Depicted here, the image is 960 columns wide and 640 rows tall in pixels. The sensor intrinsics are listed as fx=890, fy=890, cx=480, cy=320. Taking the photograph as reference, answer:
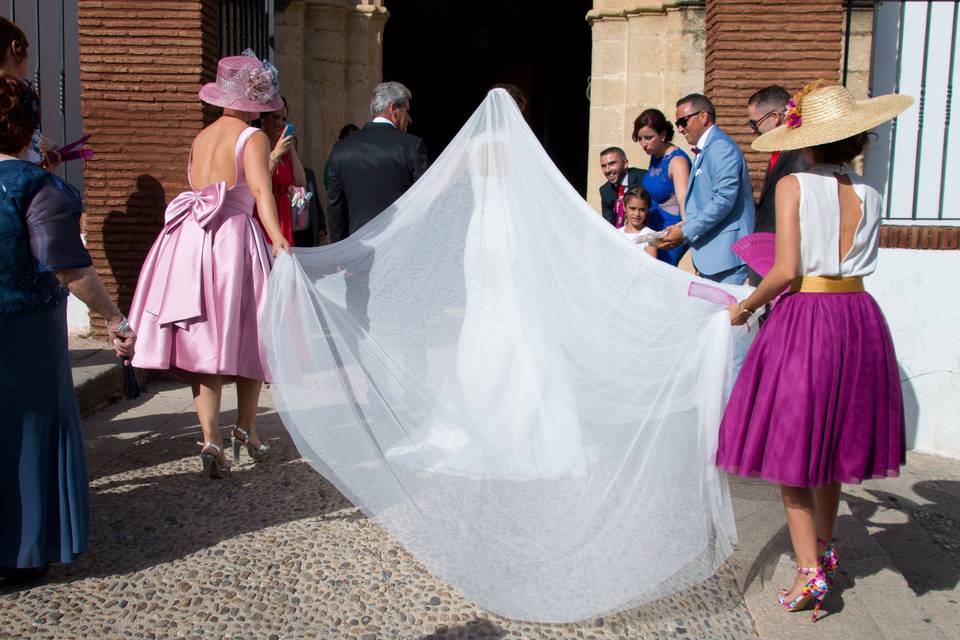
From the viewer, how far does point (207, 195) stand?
4160 mm

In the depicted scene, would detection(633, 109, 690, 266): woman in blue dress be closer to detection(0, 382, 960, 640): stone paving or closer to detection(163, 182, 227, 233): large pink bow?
detection(0, 382, 960, 640): stone paving

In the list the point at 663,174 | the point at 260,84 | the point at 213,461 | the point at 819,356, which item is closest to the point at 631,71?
the point at 663,174

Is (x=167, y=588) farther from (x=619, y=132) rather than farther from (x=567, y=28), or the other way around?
(x=567, y=28)

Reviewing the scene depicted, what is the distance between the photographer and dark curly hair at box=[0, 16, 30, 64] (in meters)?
3.77

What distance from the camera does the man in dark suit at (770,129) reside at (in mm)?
4699

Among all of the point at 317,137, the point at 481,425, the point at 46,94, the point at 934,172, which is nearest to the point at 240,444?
the point at 481,425

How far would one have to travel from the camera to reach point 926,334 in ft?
17.4

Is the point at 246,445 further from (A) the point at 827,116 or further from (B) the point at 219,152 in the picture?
(A) the point at 827,116

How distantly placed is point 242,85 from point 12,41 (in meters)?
0.98

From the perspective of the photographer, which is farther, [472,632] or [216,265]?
[216,265]

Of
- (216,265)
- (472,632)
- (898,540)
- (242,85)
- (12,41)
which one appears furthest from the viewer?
(242,85)

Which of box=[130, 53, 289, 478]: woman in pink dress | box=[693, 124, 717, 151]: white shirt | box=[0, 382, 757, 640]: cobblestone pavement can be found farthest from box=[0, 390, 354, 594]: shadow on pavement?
box=[693, 124, 717, 151]: white shirt

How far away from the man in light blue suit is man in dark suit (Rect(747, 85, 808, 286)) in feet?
0.38

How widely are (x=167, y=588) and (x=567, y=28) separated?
481 inches
